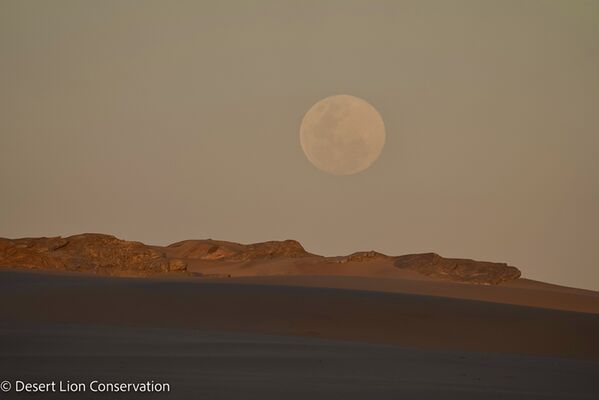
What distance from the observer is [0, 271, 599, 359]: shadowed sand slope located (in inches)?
954

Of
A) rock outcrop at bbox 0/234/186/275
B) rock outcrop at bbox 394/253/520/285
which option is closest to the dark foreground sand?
rock outcrop at bbox 0/234/186/275

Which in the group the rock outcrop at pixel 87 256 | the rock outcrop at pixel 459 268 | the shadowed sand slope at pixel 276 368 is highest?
the rock outcrop at pixel 87 256

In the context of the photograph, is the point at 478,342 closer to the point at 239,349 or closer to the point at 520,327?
the point at 520,327

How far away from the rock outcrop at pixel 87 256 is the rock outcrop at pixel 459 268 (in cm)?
1386

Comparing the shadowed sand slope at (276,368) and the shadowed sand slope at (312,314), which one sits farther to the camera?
the shadowed sand slope at (312,314)

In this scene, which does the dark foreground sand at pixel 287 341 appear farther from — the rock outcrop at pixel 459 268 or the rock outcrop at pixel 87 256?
the rock outcrop at pixel 459 268

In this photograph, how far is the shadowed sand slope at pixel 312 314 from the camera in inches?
954

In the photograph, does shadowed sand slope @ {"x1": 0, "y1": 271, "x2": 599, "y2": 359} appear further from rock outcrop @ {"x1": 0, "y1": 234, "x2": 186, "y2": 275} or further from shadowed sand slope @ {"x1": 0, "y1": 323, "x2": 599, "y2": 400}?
rock outcrop @ {"x1": 0, "y1": 234, "x2": 186, "y2": 275}

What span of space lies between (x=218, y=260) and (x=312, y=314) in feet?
102

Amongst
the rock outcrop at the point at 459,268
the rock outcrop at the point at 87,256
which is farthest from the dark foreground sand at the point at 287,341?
the rock outcrop at the point at 459,268

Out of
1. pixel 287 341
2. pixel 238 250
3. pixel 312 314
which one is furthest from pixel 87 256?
pixel 287 341

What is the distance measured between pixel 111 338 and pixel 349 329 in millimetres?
8891

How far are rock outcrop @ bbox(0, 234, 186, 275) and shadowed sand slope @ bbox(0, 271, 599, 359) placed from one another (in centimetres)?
1208

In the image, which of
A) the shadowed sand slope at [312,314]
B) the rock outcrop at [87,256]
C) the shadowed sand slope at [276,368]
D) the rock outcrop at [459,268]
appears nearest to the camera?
the shadowed sand slope at [276,368]
